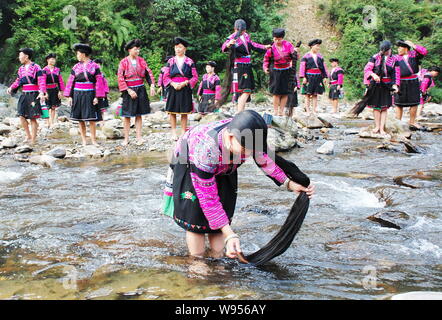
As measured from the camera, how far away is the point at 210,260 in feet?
11.3

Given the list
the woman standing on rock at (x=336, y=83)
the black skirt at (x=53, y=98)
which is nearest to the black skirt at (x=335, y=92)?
the woman standing on rock at (x=336, y=83)

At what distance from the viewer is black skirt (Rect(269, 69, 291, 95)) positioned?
29.5 feet

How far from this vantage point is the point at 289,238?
3.26m

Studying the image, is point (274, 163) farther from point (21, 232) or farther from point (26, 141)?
point (26, 141)

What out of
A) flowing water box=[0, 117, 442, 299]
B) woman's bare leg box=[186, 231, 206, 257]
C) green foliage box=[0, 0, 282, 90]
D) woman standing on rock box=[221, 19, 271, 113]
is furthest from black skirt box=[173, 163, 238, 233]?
green foliage box=[0, 0, 282, 90]

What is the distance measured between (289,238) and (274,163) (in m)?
0.55

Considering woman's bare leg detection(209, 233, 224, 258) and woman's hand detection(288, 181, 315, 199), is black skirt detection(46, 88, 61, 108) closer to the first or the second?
woman's bare leg detection(209, 233, 224, 258)

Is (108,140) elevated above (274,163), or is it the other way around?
(274,163)

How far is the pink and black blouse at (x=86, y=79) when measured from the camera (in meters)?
8.45

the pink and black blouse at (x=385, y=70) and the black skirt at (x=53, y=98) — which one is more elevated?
the pink and black blouse at (x=385, y=70)

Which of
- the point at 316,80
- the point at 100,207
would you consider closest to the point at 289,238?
the point at 100,207

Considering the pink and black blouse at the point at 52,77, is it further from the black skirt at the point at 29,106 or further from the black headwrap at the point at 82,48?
the black headwrap at the point at 82,48

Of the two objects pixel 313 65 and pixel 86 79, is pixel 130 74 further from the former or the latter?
pixel 313 65

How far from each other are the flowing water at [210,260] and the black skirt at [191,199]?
1.06 feet
